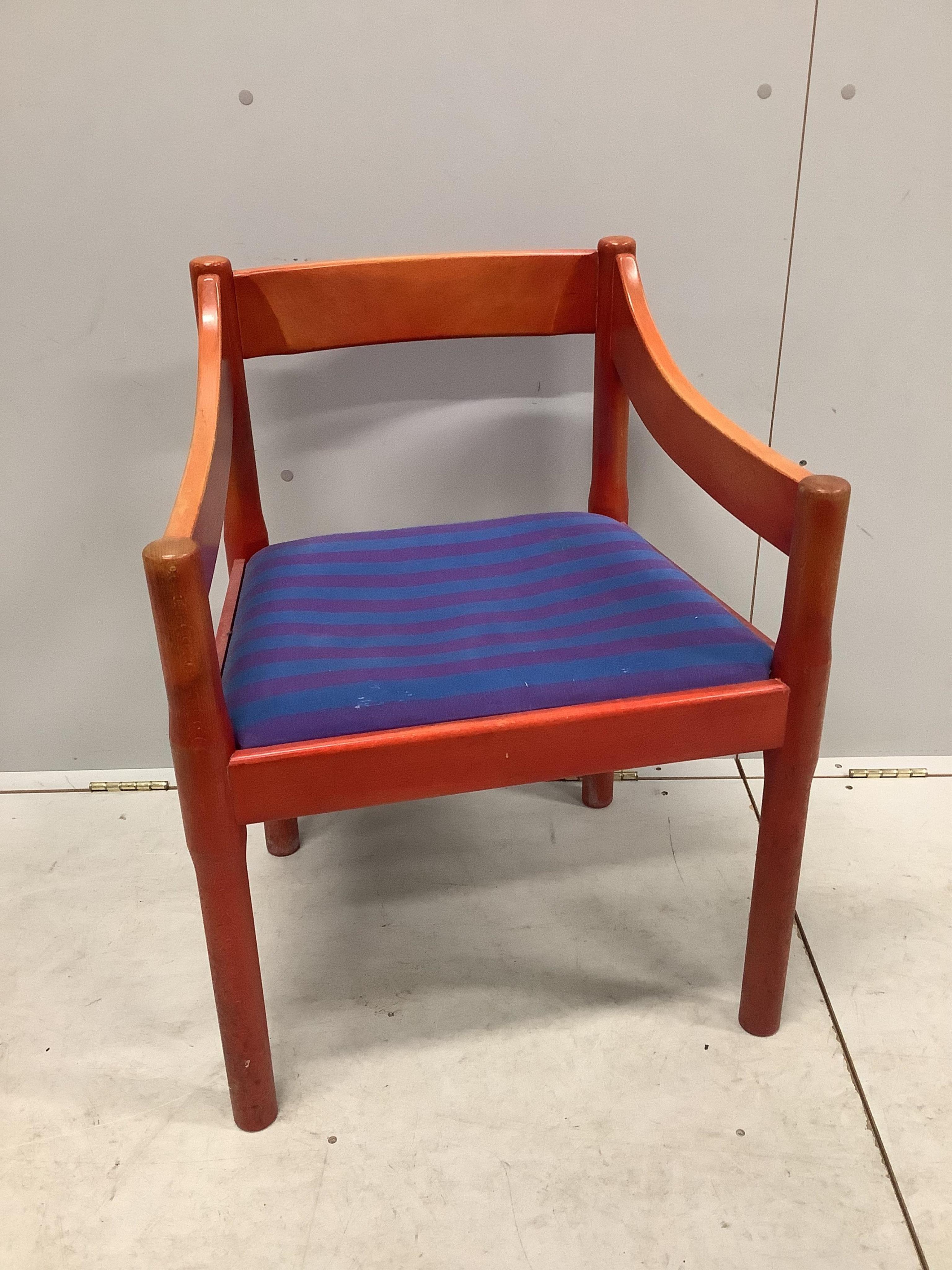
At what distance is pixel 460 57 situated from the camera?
1.09 meters

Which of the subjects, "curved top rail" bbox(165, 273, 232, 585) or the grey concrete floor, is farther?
the grey concrete floor

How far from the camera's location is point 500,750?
2.69 feet

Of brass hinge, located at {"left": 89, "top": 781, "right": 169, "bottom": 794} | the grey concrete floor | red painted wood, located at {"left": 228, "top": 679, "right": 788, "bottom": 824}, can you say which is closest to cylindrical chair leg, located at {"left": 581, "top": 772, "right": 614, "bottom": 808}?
the grey concrete floor

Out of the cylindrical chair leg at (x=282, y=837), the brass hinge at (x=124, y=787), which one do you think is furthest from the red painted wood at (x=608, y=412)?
the brass hinge at (x=124, y=787)

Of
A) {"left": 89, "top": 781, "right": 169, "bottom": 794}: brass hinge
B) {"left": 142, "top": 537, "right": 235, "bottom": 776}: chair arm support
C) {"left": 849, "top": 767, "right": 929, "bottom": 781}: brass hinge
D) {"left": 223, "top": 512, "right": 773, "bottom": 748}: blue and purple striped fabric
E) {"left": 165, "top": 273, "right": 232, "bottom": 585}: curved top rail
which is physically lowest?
{"left": 849, "top": 767, "right": 929, "bottom": 781}: brass hinge

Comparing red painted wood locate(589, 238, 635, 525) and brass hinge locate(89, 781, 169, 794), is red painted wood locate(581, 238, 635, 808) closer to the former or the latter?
red painted wood locate(589, 238, 635, 525)

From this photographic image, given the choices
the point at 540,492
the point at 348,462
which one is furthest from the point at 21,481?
the point at 540,492

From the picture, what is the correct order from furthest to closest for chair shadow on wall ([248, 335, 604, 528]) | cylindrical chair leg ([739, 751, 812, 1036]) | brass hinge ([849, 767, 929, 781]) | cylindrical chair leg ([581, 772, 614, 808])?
brass hinge ([849, 767, 929, 781]) → cylindrical chair leg ([581, 772, 614, 808]) → chair shadow on wall ([248, 335, 604, 528]) → cylindrical chair leg ([739, 751, 812, 1036])

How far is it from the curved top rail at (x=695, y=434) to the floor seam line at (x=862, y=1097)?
346 millimetres

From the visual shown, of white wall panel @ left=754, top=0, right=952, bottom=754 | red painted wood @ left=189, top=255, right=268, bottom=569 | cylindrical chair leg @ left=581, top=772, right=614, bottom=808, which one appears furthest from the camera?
cylindrical chair leg @ left=581, top=772, right=614, bottom=808

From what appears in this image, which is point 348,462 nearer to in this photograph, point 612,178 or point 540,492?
point 540,492

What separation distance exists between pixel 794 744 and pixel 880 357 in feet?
2.04

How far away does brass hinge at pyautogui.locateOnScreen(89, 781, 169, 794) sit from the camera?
4.77 feet

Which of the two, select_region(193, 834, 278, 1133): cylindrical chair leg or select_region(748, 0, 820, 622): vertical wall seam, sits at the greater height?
select_region(748, 0, 820, 622): vertical wall seam
